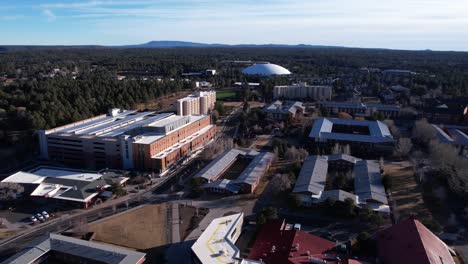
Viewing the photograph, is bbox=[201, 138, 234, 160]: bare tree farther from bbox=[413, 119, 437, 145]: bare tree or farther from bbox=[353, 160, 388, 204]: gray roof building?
bbox=[413, 119, 437, 145]: bare tree

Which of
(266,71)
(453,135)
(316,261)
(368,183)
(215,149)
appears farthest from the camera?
(266,71)

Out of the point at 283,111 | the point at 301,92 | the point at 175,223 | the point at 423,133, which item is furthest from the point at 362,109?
the point at 175,223

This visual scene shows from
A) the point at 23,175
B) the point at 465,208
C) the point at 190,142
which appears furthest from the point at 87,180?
the point at 465,208

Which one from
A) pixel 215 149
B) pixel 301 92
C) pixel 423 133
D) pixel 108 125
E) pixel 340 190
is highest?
pixel 301 92

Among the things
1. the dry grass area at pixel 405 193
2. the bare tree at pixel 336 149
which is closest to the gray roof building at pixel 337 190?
the dry grass area at pixel 405 193

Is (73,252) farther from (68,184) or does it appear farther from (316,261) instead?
(316,261)

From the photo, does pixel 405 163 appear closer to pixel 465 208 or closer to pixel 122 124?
pixel 465 208

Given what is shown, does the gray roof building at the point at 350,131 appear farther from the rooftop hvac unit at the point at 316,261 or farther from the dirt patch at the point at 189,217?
the rooftop hvac unit at the point at 316,261
